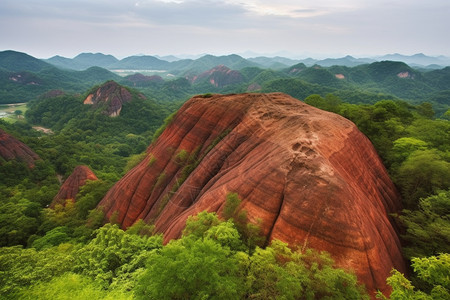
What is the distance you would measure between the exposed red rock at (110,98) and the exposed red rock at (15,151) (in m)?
68.7

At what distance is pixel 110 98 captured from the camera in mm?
148625

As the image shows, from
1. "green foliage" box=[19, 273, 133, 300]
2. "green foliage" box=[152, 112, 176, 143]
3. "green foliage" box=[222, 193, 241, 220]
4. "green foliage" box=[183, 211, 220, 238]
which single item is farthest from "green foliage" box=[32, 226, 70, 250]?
"green foliage" box=[222, 193, 241, 220]

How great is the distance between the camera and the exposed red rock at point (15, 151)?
71050 mm

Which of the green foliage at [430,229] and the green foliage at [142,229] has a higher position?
the green foliage at [430,229]

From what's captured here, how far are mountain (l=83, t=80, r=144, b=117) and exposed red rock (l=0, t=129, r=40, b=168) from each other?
6866cm

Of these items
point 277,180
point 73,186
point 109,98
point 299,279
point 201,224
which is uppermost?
point 109,98

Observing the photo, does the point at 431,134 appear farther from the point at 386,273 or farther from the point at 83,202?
the point at 83,202

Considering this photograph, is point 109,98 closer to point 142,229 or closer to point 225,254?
point 142,229

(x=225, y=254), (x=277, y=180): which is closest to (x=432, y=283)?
(x=277, y=180)

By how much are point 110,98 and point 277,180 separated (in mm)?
156996

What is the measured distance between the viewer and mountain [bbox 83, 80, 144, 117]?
14475 cm

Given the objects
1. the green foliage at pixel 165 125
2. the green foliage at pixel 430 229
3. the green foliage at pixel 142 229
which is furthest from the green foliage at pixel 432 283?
the green foliage at pixel 165 125

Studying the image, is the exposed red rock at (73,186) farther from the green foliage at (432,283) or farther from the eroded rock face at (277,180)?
the green foliage at (432,283)

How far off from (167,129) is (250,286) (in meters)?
28.3
